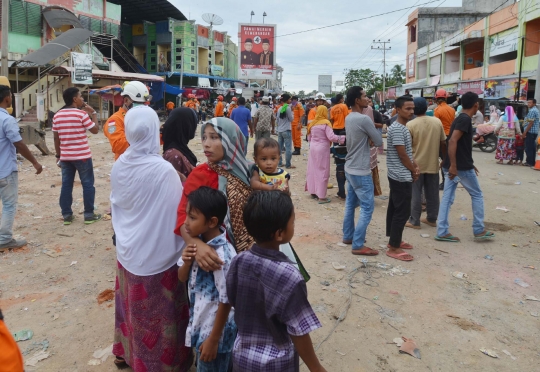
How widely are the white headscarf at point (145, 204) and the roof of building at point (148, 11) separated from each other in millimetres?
36432

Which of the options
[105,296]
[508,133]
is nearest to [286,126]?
[508,133]

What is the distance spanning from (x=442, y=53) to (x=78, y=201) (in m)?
31.6

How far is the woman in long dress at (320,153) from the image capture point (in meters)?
6.96

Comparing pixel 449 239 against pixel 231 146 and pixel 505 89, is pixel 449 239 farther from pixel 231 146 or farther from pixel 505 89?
pixel 505 89

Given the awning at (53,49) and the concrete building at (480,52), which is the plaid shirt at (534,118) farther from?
the awning at (53,49)

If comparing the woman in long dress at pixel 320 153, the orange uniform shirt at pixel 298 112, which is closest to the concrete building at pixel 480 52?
the orange uniform shirt at pixel 298 112

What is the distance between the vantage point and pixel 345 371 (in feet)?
8.96

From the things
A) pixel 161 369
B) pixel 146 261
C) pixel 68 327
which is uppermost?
pixel 146 261

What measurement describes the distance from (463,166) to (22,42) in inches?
988

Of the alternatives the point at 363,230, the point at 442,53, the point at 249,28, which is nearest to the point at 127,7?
the point at 249,28

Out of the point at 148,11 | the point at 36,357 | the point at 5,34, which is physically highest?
the point at 148,11

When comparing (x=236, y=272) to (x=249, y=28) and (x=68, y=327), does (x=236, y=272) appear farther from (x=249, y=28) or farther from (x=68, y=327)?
(x=249, y=28)

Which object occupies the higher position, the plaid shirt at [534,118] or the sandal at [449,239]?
the plaid shirt at [534,118]

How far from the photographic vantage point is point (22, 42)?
76.5ft
